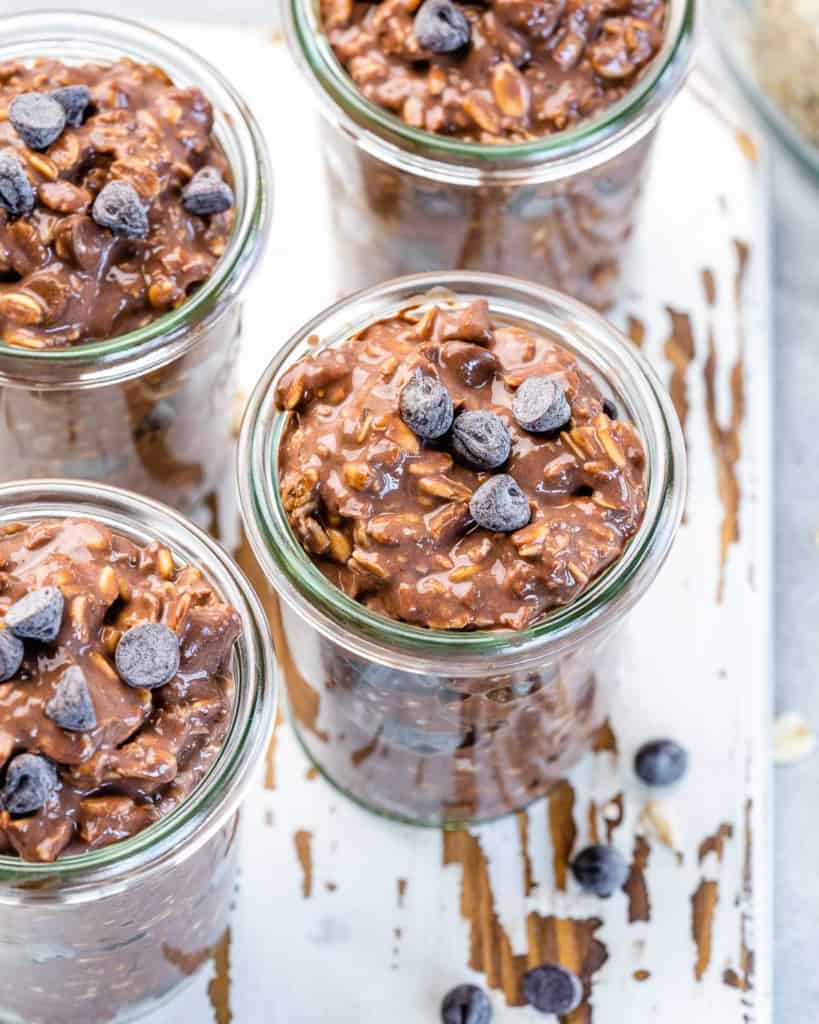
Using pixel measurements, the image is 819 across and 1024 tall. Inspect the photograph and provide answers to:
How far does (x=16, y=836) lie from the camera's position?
1.65 meters

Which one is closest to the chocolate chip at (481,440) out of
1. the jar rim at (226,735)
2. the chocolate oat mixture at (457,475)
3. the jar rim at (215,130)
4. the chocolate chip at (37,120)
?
the chocolate oat mixture at (457,475)

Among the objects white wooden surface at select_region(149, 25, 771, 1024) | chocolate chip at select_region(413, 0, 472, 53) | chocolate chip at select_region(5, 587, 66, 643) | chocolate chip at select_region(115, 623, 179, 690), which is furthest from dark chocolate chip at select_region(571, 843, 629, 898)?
chocolate chip at select_region(413, 0, 472, 53)

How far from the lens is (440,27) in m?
2.15

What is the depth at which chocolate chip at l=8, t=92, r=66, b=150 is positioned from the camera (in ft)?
6.61

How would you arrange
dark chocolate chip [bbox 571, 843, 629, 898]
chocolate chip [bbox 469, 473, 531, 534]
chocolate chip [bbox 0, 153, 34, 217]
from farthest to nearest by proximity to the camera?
dark chocolate chip [bbox 571, 843, 629, 898], chocolate chip [bbox 0, 153, 34, 217], chocolate chip [bbox 469, 473, 531, 534]

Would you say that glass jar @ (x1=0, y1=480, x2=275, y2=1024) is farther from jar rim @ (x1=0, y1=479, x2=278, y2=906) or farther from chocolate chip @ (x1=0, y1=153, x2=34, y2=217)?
chocolate chip @ (x1=0, y1=153, x2=34, y2=217)

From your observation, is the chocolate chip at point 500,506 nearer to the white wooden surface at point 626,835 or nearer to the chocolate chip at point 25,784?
the chocolate chip at point 25,784

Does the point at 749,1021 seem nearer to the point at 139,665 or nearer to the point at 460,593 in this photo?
the point at 460,593

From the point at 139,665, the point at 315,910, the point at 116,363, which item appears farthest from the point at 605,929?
the point at 116,363

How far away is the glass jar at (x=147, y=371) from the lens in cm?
203

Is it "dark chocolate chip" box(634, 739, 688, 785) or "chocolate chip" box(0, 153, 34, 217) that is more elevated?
"chocolate chip" box(0, 153, 34, 217)

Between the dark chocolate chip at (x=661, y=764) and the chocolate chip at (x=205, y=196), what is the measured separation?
92 centimetres

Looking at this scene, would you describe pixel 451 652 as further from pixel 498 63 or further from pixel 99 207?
pixel 498 63

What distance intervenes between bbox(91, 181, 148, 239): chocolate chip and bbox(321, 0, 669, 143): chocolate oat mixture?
41cm
